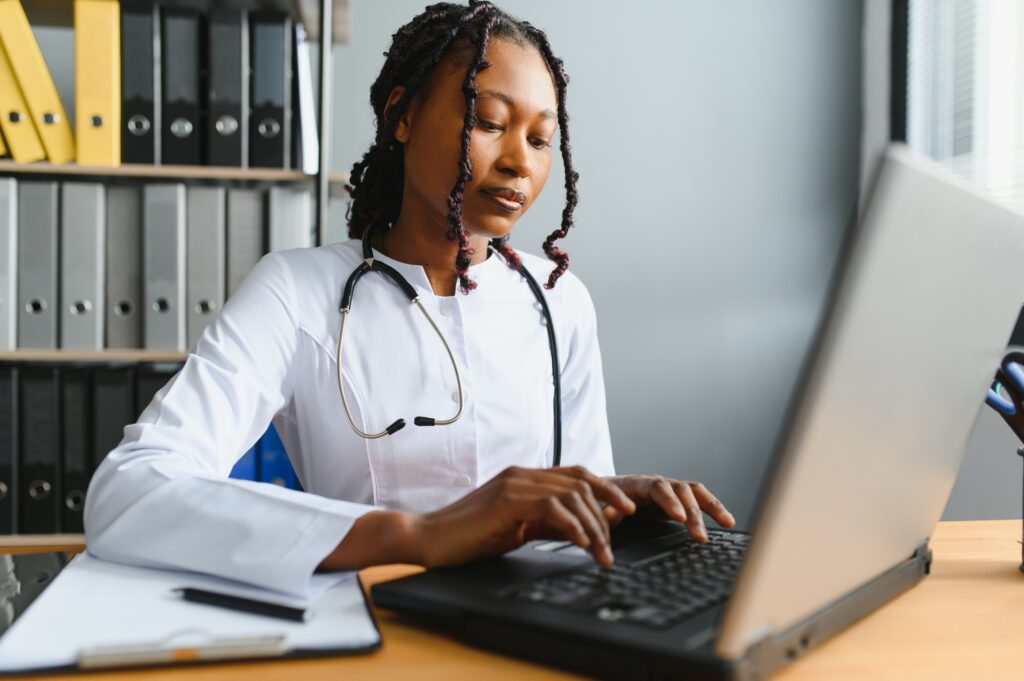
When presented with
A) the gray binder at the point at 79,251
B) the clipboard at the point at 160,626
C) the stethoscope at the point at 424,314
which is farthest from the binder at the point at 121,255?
the clipboard at the point at 160,626

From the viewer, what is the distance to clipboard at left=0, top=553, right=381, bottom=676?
538 mm

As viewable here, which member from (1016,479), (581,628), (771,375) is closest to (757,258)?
(771,375)

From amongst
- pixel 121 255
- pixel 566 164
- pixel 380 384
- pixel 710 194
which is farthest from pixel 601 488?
pixel 710 194

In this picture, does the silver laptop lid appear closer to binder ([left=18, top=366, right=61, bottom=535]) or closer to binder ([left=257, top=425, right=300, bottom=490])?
binder ([left=257, top=425, right=300, bottom=490])

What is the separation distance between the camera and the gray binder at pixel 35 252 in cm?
188

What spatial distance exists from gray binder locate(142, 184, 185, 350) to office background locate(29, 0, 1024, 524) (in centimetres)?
101

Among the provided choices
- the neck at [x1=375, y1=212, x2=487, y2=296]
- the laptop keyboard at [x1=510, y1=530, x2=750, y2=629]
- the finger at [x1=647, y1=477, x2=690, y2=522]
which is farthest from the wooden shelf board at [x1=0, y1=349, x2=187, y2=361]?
the laptop keyboard at [x1=510, y1=530, x2=750, y2=629]

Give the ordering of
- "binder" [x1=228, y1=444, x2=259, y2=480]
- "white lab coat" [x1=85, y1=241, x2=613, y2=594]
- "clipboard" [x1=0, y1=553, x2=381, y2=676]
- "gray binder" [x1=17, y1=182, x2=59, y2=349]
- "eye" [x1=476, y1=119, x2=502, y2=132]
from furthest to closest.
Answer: "gray binder" [x1=17, y1=182, x2=59, y2=349] < "binder" [x1=228, y1=444, x2=259, y2=480] < "eye" [x1=476, y1=119, x2=502, y2=132] < "white lab coat" [x1=85, y1=241, x2=613, y2=594] < "clipboard" [x1=0, y1=553, x2=381, y2=676]

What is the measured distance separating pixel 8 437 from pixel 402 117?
1.22m

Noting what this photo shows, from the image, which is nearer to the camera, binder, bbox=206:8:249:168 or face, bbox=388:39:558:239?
face, bbox=388:39:558:239

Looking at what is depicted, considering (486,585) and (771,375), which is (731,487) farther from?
(486,585)

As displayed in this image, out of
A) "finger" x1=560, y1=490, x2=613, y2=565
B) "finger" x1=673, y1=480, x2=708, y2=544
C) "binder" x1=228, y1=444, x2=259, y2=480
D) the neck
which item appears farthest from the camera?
"binder" x1=228, y1=444, x2=259, y2=480

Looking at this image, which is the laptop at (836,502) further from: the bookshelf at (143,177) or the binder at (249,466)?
the bookshelf at (143,177)

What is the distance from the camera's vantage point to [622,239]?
266 cm
